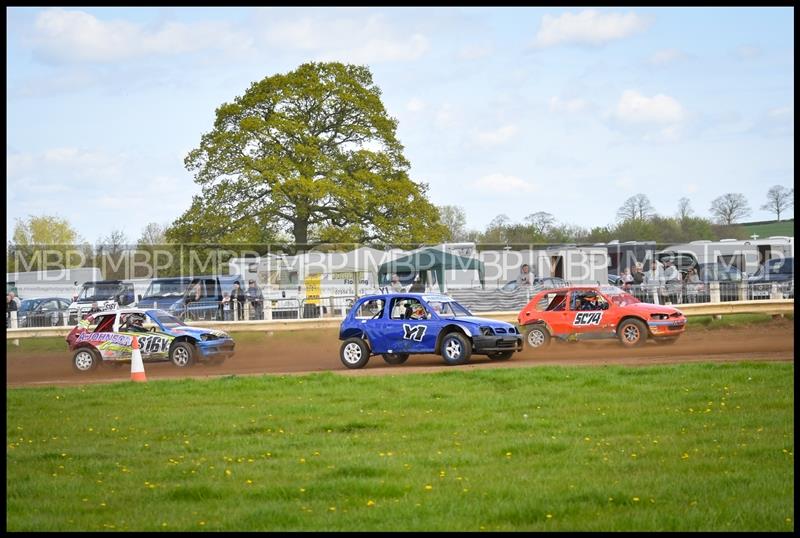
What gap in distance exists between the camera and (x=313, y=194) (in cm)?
4469

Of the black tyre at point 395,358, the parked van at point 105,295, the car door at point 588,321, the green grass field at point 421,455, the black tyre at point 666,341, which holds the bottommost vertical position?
the green grass field at point 421,455

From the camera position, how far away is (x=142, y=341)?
2330 cm

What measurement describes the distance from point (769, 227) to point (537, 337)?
47.2 metres

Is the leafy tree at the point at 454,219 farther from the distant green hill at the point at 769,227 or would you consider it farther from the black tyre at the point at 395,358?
the black tyre at the point at 395,358

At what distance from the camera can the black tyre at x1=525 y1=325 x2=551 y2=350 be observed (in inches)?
965

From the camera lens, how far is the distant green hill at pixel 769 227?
2494 inches

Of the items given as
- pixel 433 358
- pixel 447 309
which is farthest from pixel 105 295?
pixel 447 309

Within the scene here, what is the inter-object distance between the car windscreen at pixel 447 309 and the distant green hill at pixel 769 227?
4407 cm

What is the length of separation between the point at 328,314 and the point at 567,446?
23606 mm

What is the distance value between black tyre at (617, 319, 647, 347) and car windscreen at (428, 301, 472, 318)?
13.5 ft

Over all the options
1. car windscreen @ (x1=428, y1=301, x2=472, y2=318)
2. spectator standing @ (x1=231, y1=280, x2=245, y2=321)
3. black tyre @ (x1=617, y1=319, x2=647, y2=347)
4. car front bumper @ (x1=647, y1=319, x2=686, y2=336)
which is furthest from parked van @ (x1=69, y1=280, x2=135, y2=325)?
car front bumper @ (x1=647, y1=319, x2=686, y2=336)

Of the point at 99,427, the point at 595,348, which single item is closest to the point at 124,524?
the point at 99,427

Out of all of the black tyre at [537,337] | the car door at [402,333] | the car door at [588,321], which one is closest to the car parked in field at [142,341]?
the car door at [402,333]

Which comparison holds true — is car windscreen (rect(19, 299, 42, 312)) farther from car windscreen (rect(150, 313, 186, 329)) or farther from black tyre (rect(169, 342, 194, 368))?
black tyre (rect(169, 342, 194, 368))
